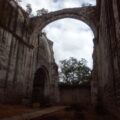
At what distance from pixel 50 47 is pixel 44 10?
860 centimetres

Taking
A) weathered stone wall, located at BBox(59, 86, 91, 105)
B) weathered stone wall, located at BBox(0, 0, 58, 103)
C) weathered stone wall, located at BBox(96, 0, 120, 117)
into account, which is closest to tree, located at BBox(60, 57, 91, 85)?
weathered stone wall, located at BBox(59, 86, 91, 105)

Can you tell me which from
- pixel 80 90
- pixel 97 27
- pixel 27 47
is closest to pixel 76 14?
pixel 97 27

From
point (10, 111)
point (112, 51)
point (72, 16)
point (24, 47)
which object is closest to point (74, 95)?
→ point (24, 47)

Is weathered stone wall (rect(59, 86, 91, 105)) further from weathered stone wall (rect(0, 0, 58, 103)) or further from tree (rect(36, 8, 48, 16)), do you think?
tree (rect(36, 8, 48, 16))

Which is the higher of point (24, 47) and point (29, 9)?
point (29, 9)

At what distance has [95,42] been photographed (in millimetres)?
15945

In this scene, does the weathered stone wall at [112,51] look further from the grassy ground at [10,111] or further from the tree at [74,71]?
the tree at [74,71]

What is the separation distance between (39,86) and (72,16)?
1017 centimetres

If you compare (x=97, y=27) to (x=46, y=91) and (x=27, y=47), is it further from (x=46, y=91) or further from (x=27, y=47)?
(x=46, y=91)

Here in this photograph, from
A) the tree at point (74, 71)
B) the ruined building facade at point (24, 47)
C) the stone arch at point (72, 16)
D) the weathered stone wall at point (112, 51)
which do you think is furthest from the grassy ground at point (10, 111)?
the tree at point (74, 71)

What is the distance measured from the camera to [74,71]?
3788 cm

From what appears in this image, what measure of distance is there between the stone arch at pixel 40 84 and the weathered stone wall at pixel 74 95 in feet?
9.70

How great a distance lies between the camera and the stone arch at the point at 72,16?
54.5ft

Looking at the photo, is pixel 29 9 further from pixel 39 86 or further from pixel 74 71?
pixel 74 71
